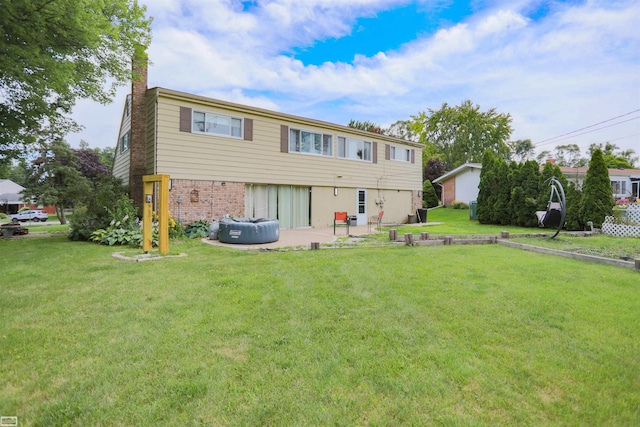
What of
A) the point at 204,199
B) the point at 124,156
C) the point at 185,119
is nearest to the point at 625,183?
the point at 204,199

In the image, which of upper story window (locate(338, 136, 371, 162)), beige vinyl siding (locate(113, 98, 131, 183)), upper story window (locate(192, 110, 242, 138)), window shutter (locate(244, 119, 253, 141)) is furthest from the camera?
upper story window (locate(338, 136, 371, 162))

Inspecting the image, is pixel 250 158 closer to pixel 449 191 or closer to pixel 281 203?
pixel 281 203

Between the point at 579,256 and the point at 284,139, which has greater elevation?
the point at 284,139

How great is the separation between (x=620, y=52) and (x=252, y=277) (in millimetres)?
15975

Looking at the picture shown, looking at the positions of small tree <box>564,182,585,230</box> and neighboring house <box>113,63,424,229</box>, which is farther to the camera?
small tree <box>564,182,585,230</box>

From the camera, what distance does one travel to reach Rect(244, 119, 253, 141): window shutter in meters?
12.6

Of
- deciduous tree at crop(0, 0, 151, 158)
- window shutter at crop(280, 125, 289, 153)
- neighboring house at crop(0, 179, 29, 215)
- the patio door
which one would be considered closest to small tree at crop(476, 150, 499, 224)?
the patio door

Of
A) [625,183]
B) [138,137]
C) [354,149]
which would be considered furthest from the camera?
[625,183]

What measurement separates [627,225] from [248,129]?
14717 mm

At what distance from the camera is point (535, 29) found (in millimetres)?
11727

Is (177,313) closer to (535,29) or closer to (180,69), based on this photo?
(180,69)

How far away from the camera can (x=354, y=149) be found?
16422mm

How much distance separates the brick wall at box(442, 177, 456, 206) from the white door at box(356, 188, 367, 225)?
49.8 ft

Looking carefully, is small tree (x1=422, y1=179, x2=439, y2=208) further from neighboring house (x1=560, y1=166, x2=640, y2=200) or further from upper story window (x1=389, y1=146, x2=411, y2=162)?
upper story window (x1=389, y1=146, x2=411, y2=162)
